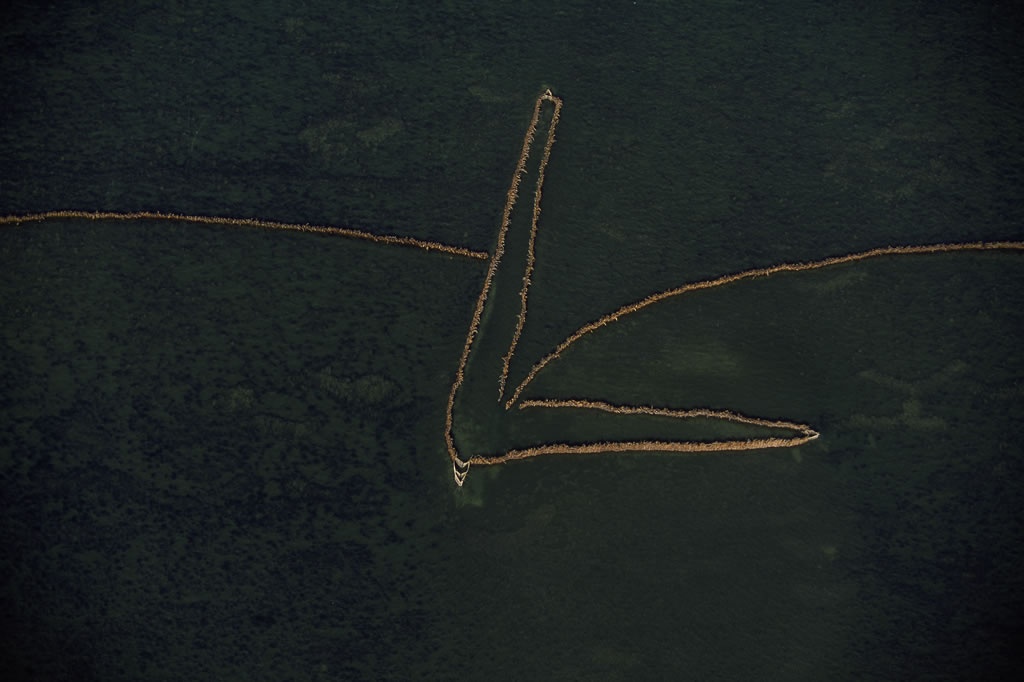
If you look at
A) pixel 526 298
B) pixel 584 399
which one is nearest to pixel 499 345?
pixel 526 298

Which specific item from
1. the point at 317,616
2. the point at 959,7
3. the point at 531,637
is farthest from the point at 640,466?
the point at 959,7

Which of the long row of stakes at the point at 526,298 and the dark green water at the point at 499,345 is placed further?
the long row of stakes at the point at 526,298

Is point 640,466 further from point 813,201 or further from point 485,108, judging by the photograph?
point 485,108

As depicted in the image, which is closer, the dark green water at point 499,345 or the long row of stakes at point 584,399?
the dark green water at point 499,345

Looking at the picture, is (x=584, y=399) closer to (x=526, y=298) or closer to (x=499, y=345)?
(x=499, y=345)

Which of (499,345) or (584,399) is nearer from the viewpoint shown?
(584,399)
